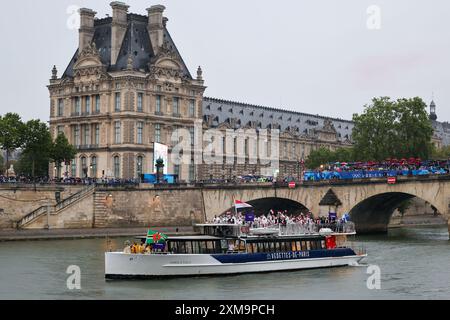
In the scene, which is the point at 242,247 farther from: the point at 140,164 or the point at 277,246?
the point at 140,164

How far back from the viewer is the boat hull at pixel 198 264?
5484cm

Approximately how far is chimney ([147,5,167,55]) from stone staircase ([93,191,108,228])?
28.7 metres

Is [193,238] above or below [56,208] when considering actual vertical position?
below

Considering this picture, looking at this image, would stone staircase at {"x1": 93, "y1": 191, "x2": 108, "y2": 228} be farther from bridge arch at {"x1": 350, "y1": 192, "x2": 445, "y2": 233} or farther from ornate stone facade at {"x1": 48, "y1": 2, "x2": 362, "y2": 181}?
bridge arch at {"x1": 350, "y1": 192, "x2": 445, "y2": 233}

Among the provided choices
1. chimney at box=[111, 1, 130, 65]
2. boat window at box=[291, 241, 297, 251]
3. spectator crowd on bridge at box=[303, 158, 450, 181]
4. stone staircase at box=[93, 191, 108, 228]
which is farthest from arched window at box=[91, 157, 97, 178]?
boat window at box=[291, 241, 297, 251]

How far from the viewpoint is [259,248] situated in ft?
197

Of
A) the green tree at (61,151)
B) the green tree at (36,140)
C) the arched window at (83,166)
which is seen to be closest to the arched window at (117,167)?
the arched window at (83,166)

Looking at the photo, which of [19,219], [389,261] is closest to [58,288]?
[389,261]

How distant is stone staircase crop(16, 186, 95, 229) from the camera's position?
9269 cm

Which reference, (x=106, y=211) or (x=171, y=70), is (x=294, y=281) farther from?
(x=171, y=70)

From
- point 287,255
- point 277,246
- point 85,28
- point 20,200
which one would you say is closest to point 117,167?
point 85,28

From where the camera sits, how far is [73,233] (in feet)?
298

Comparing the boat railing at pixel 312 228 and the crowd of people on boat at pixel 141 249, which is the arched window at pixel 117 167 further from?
the crowd of people on boat at pixel 141 249

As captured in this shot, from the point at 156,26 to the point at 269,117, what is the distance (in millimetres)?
42032
